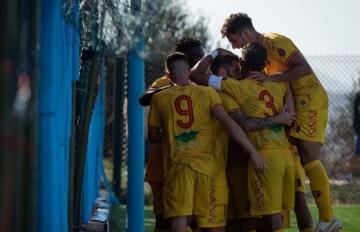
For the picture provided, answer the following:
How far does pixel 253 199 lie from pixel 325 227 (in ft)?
2.81

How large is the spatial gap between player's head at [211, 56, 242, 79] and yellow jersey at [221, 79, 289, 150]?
0.31m

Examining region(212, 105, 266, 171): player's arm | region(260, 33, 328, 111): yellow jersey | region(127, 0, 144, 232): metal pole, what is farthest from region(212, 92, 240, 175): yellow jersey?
region(127, 0, 144, 232): metal pole

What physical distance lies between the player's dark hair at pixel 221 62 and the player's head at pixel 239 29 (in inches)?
5.1

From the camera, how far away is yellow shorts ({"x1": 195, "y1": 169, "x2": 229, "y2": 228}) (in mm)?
6348

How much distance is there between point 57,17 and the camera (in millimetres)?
5066

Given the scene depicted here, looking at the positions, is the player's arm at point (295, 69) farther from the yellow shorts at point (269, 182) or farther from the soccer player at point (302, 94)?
the yellow shorts at point (269, 182)

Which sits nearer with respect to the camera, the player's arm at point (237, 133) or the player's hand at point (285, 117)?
the player's arm at point (237, 133)

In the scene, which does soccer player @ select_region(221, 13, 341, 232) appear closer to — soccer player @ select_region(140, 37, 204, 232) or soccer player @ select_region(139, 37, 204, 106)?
soccer player @ select_region(139, 37, 204, 106)

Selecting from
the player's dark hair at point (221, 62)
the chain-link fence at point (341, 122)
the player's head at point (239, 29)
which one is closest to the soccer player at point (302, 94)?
the player's head at point (239, 29)

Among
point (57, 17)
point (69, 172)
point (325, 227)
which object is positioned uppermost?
point (57, 17)

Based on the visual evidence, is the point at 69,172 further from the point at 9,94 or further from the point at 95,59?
the point at 9,94

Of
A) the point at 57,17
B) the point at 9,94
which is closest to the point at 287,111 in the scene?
the point at 57,17

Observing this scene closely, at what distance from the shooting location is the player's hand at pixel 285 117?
6520mm

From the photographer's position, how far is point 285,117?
21.4 feet
